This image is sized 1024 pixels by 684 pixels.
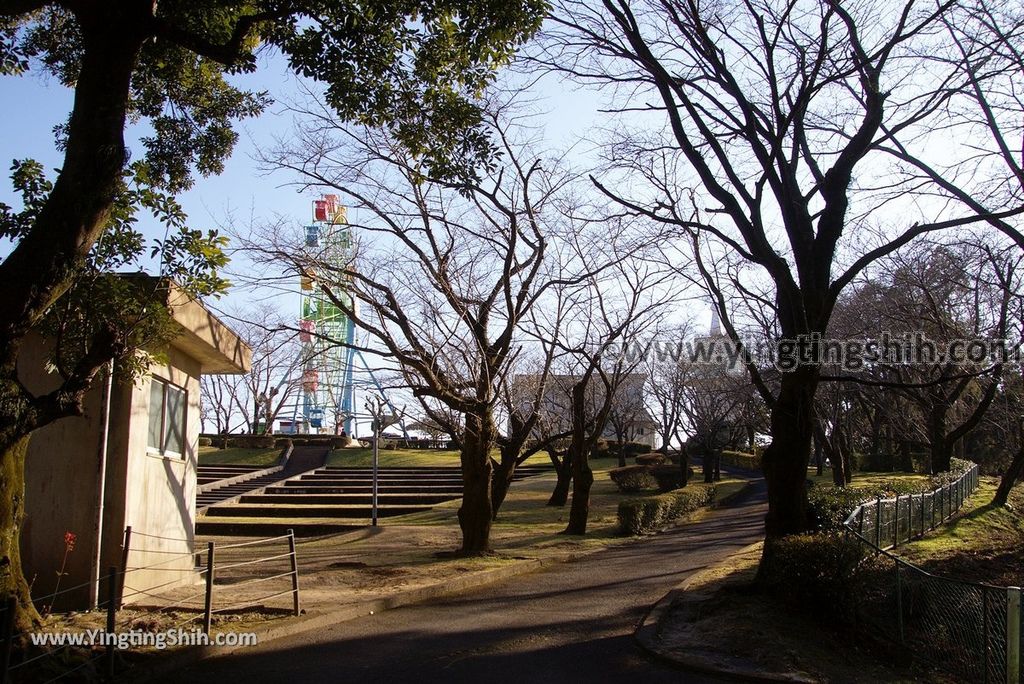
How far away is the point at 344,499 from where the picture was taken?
29.9 meters

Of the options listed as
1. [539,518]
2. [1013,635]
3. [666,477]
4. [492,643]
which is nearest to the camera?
[1013,635]

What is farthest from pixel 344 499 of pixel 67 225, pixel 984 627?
pixel 67 225

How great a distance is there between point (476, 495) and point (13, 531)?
9635 mm

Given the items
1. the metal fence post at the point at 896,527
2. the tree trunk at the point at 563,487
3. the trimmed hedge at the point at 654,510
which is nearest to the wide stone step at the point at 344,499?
the tree trunk at the point at 563,487

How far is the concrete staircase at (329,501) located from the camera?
22.8 meters

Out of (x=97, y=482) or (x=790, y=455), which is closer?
(x=97, y=482)

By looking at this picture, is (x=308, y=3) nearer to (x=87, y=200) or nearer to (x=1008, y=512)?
(x=87, y=200)

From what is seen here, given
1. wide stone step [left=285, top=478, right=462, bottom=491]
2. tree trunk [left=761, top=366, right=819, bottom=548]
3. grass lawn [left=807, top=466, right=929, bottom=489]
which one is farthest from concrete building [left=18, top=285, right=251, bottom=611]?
wide stone step [left=285, top=478, right=462, bottom=491]

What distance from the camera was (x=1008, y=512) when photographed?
22.8 meters

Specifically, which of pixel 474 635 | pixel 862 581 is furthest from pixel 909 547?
pixel 474 635

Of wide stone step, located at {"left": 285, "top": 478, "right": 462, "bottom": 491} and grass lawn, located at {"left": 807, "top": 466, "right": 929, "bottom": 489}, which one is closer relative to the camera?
grass lawn, located at {"left": 807, "top": 466, "right": 929, "bottom": 489}

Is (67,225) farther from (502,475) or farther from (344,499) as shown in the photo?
(344,499)

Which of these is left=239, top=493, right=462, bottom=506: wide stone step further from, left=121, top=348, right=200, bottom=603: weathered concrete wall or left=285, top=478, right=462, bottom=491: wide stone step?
left=121, top=348, right=200, bottom=603: weathered concrete wall

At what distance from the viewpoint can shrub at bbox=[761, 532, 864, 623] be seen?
9.19 meters
